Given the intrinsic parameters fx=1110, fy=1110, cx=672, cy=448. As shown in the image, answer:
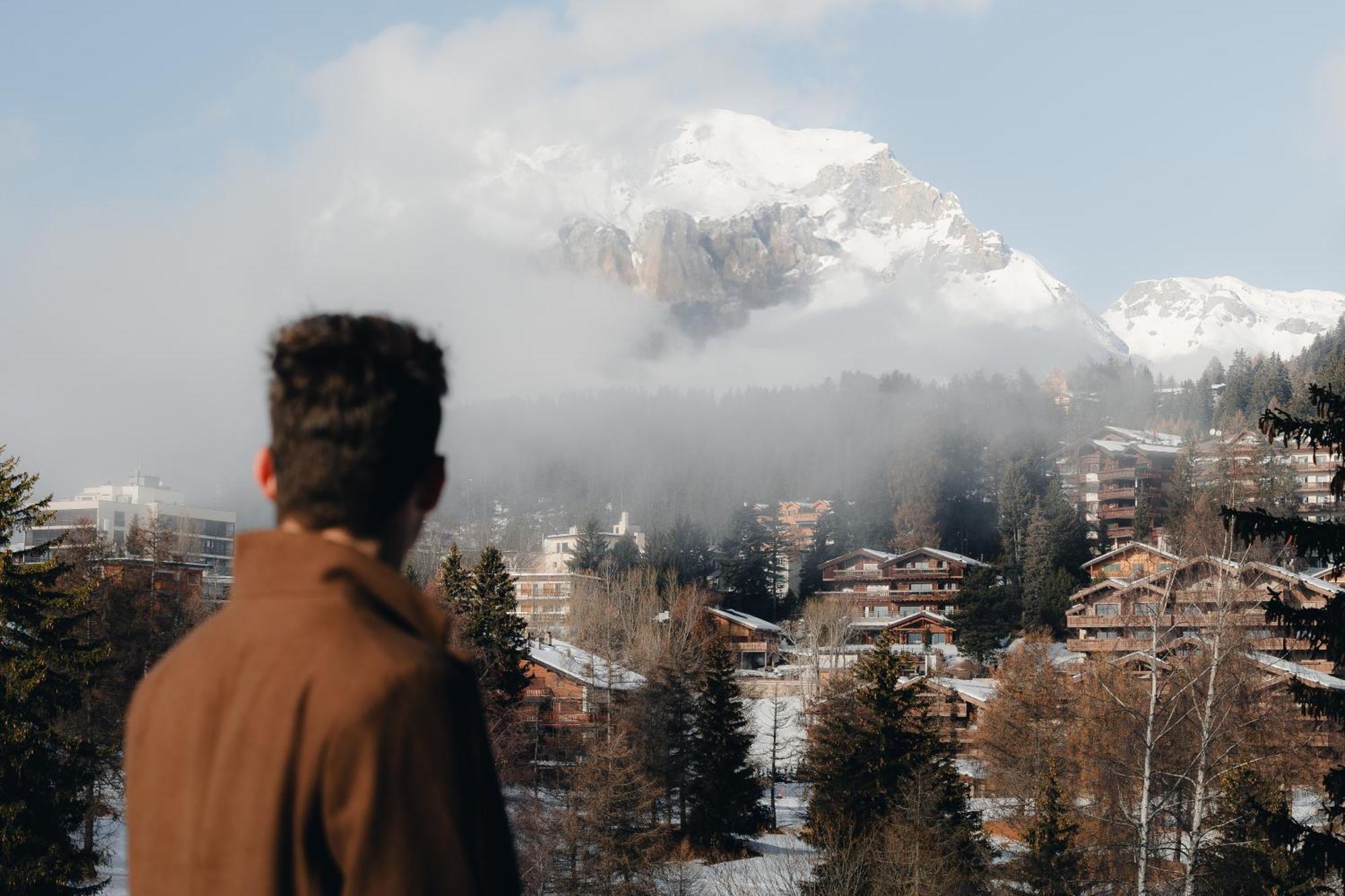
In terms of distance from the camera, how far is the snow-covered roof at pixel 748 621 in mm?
71312

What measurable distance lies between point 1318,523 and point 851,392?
134m

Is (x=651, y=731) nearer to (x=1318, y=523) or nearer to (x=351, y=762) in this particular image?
(x=1318, y=523)

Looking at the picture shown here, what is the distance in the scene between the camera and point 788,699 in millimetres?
63594

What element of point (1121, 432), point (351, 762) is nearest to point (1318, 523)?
point (351, 762)

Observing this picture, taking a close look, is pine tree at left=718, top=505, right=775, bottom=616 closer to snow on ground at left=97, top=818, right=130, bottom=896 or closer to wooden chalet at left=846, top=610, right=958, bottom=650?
wooden chalet at left=846, top=610, right=958, bottom=650

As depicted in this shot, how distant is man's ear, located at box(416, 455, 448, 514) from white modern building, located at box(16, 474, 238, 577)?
102353 millimetres

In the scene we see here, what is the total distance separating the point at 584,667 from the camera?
48562 millimetres

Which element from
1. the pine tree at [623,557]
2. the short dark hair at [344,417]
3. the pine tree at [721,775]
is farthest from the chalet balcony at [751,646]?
the short dark hair at [344,417]

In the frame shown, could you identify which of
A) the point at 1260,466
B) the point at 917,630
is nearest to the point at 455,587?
the point at 917,630

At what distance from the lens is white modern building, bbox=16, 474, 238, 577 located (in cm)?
10469

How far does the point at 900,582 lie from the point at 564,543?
44.4m

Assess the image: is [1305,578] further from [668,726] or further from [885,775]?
[668,726]

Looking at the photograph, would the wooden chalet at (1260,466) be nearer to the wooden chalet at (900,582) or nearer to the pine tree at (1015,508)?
the pine tree at (1015,508)

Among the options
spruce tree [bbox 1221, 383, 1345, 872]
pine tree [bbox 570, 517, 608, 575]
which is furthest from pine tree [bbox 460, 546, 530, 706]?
spruce tree [bbox 1221, 383, 1345, 872]
